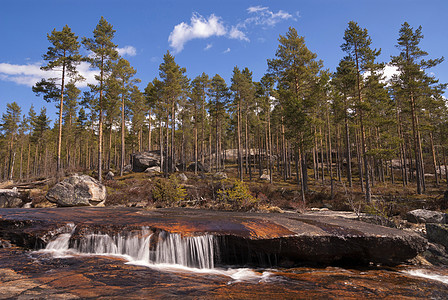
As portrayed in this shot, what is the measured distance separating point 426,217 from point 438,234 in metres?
4.59

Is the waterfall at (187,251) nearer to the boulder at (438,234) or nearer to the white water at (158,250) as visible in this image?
the white water at (158,250)

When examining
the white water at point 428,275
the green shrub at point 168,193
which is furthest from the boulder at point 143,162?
the white water at point 428,275

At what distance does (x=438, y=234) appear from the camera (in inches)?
367

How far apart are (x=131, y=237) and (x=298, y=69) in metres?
21.7

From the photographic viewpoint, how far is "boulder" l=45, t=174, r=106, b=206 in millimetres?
16109

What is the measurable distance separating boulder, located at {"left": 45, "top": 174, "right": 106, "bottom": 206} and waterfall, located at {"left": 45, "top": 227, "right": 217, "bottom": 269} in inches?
394

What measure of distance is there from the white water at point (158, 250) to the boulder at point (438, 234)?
8.25 m

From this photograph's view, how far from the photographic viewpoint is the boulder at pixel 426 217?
12.4 m

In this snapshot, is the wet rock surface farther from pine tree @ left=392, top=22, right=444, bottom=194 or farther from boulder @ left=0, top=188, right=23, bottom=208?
pine tree @ left=392, top=22, right=444, bottom=194

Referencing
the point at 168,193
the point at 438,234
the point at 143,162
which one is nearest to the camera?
the point at 438,234

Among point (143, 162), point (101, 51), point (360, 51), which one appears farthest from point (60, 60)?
point (360, 51)

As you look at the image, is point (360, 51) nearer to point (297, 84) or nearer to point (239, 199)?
point (297, 84)

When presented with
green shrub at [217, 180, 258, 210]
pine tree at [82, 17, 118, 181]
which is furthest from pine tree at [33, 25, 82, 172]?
green shrub at [217, 180, 258, 210]

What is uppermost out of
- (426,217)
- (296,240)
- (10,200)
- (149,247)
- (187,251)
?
(10,200)
